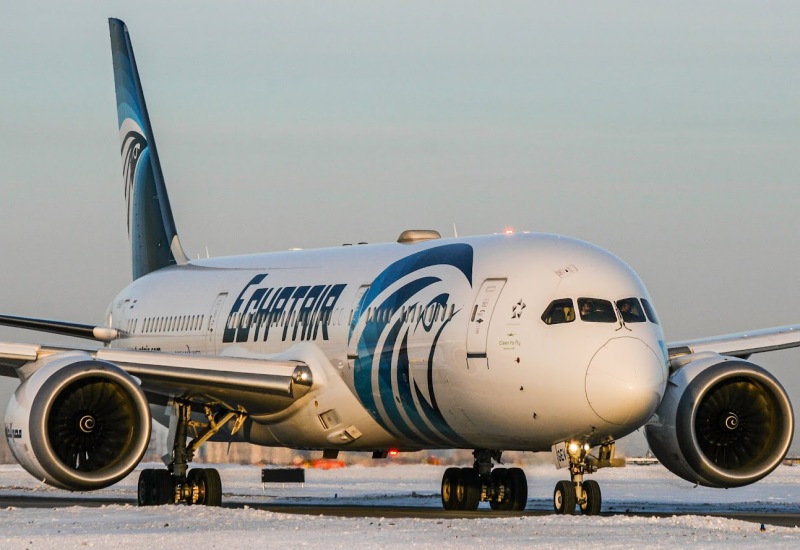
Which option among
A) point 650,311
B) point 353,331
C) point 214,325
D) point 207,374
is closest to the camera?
point 650,311

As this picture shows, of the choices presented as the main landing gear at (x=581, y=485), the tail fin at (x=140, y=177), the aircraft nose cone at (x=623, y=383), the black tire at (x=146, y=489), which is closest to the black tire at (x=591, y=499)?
the main landing gear at (x=581, y=485)

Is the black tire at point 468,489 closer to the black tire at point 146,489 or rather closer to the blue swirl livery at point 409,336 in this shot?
the blue swirl livery at point 409,336

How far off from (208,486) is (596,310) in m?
9.00

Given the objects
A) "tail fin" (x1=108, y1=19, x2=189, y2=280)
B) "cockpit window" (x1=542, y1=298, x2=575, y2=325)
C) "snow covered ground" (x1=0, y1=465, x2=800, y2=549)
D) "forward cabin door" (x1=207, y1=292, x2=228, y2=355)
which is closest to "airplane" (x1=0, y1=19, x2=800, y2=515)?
"cockpit window" (x1=542, y1=298, x2=575, y2=325)

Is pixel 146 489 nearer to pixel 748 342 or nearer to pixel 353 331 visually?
pixel 353 331

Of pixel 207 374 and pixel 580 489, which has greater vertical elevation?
pixel 207 374

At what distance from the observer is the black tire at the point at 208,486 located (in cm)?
2714

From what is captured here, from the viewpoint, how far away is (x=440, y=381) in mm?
22688

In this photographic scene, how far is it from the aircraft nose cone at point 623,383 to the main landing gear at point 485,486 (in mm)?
6841

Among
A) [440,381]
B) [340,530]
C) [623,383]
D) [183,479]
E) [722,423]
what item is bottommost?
[340,530]

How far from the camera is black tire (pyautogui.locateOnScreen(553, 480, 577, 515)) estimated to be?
2108 centimetres

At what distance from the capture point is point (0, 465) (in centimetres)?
7775

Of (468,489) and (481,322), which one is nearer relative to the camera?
(481,322)

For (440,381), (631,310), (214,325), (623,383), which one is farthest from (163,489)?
(623,383)
